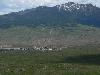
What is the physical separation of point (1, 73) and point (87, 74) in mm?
49603

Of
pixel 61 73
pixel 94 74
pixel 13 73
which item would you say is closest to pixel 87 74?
pixel 94 74

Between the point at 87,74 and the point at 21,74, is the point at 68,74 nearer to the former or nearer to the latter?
the point at 87,74

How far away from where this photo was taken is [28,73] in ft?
589

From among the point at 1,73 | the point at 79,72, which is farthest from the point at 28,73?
the point at 79,72

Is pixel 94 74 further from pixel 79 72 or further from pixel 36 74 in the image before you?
pixel 36 74

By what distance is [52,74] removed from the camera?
177500 millimetres

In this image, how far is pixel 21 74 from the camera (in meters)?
176

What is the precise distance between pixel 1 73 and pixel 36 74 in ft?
70.6

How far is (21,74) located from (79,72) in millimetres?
33808

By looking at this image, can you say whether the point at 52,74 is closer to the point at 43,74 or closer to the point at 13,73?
the point at 43,74

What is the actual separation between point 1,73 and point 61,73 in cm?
3484

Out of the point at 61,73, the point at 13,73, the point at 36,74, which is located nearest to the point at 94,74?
the point at 61,73

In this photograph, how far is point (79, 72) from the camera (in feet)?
601

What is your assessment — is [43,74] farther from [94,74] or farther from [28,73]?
[94,74]
